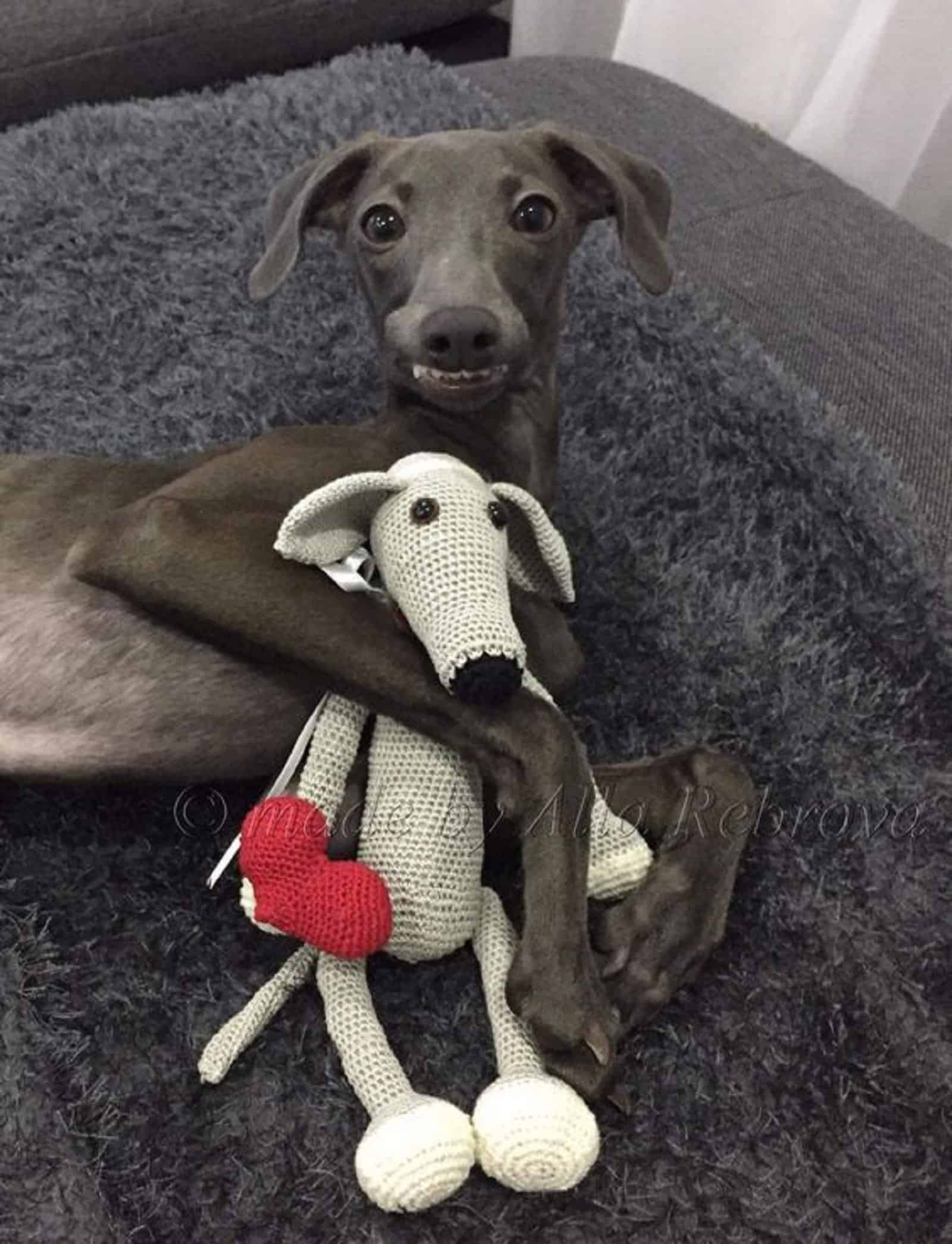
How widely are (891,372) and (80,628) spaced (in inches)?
56.8

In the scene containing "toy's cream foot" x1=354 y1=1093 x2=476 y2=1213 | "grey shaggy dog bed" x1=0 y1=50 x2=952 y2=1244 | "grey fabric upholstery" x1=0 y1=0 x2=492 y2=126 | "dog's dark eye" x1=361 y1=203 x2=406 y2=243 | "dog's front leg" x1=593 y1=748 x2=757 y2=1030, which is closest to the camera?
"toy's cream foot" x1=354 y1=1093 x2=476 y2=1213

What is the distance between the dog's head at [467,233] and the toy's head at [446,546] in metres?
0.20

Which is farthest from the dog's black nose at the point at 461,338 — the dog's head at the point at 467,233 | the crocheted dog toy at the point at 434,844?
the crocheted dog toy at the point at 434,844

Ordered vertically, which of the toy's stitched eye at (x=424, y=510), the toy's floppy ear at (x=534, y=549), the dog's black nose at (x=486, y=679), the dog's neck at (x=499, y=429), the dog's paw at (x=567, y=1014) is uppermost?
the toy's stitched eye at (x=424, y=510)

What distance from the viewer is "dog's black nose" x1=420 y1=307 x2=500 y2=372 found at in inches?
61.6

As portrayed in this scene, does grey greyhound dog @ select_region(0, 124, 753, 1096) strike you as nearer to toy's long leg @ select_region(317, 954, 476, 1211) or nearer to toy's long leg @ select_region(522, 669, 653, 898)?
toy's long leg @ select_region(522, 669, 653, 898)

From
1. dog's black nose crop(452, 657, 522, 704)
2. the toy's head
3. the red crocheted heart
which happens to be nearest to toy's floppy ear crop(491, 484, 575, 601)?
the toy's head

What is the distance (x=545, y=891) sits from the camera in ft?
4.51

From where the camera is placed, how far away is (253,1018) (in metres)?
1.44

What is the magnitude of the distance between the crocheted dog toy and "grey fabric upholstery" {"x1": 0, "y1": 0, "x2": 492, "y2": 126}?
1.92m

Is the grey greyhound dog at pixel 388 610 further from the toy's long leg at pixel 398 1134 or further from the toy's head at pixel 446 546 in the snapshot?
the toy's long leg at pixel 398 1134

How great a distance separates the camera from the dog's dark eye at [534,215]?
1.79 meters

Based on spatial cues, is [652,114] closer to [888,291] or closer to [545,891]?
[888,291]

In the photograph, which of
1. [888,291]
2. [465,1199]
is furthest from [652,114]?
[465,1199]
